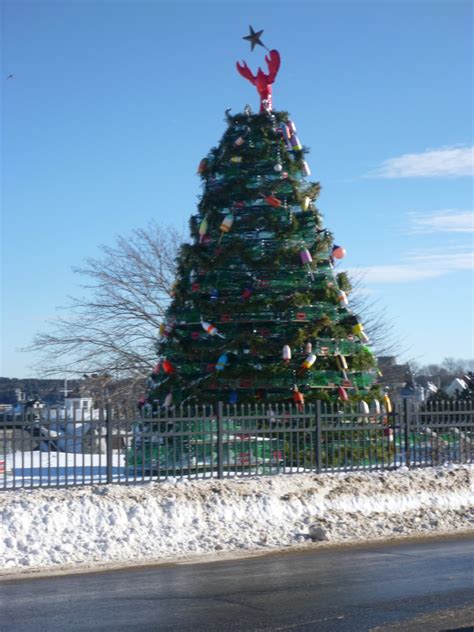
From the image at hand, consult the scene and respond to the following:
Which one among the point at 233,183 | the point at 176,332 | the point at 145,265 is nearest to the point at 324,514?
the point at 176,332

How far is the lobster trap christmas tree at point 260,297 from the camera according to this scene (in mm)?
18016

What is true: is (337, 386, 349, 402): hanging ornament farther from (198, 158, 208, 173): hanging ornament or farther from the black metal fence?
A: (198, 158, 208, 173): hanging ornament

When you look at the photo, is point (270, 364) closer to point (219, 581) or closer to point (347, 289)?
point (347, 289)

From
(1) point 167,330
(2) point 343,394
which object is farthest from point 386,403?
(1) point 167,330

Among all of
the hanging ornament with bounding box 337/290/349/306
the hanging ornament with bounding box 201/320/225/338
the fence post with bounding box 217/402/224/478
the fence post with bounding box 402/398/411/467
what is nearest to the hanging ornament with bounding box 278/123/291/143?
the hanging ornament with bounding box 337/290/349/306

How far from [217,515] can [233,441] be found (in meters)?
2.59

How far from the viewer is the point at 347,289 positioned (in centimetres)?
1961

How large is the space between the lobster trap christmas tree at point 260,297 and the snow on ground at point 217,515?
2.76 meters

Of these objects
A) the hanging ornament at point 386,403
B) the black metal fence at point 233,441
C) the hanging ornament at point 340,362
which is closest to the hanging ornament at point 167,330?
the black metal fence at point 233,441

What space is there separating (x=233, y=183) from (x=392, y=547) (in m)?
8.43

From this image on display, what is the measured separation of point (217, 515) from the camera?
1384cm

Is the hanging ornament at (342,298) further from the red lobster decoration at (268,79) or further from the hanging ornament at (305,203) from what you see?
the red lobster decoration at (268,79)

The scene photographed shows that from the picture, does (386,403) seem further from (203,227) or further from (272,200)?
(203,227)

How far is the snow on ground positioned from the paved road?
996mm
